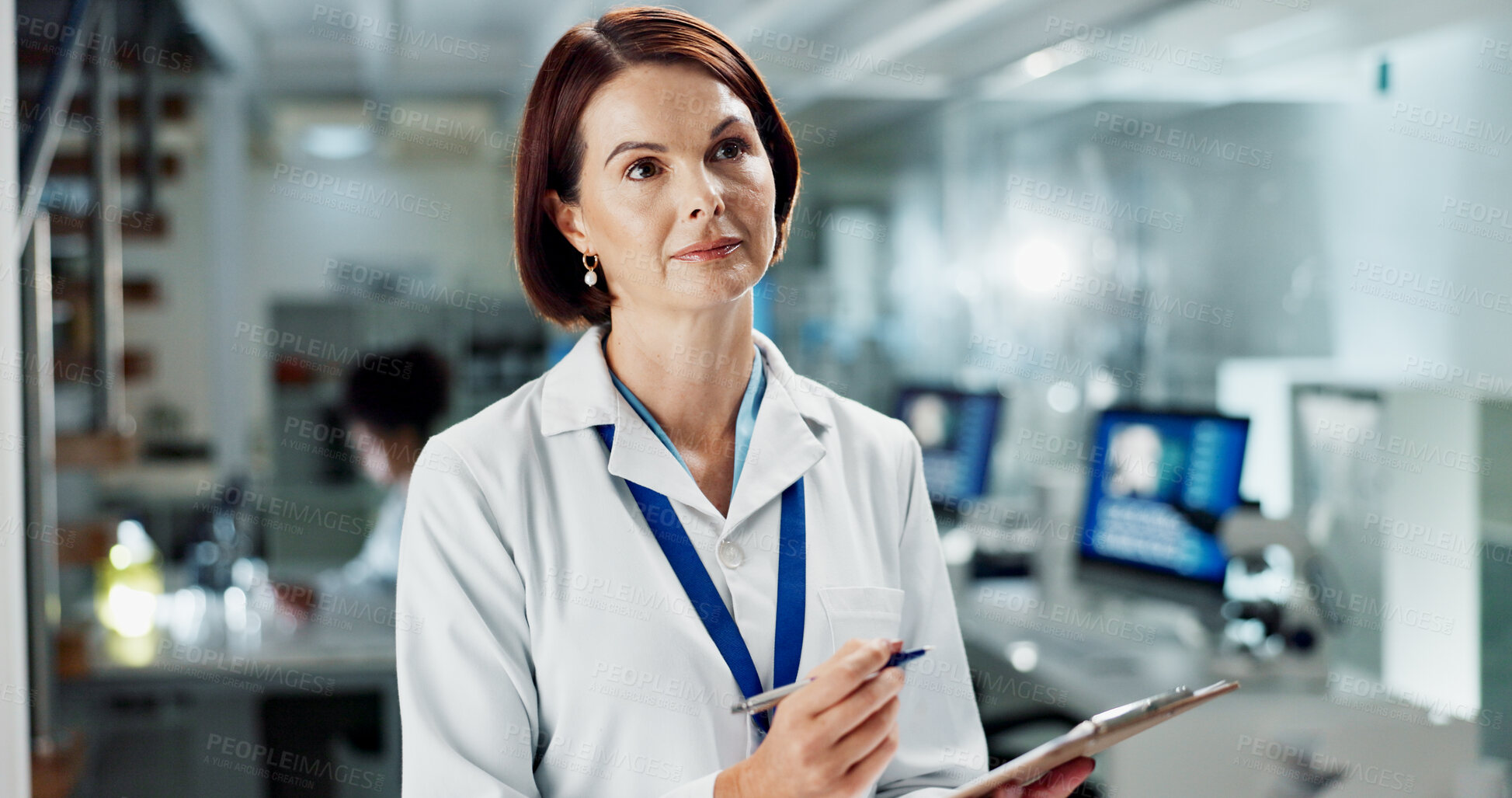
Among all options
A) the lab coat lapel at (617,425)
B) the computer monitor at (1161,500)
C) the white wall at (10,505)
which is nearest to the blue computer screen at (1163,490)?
the computer monitor at (1161,500)

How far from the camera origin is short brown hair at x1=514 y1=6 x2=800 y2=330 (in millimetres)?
1142

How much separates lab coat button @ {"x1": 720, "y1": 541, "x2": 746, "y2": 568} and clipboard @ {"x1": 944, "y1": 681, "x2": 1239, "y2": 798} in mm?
330

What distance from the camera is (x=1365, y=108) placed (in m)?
3.38

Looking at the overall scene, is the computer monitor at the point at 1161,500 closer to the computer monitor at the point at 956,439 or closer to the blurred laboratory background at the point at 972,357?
the blurred laboratory background at the point at 972,357

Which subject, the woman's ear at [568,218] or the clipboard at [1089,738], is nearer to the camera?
the clipboard at [1089,738]

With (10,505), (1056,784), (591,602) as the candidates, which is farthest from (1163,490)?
(10,505)

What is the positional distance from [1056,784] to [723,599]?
392mm

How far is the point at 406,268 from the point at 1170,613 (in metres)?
5.63

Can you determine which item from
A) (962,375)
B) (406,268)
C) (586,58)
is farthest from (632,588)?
(406,268)

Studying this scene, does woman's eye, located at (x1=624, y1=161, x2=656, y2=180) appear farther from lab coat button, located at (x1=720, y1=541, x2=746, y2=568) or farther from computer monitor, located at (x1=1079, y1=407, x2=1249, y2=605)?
computer monitor, located at (x1=1079, y1=407, x2=1249, y2=605)

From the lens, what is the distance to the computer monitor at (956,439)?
12.8ft

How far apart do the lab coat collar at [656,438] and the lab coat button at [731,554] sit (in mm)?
22

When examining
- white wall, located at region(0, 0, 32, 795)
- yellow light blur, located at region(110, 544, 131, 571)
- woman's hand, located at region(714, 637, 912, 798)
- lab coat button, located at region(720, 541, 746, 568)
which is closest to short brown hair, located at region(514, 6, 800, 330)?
lab coat button, located at region(720, 541, 746, 568)

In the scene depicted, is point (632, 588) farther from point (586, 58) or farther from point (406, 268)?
point (406, 268)
